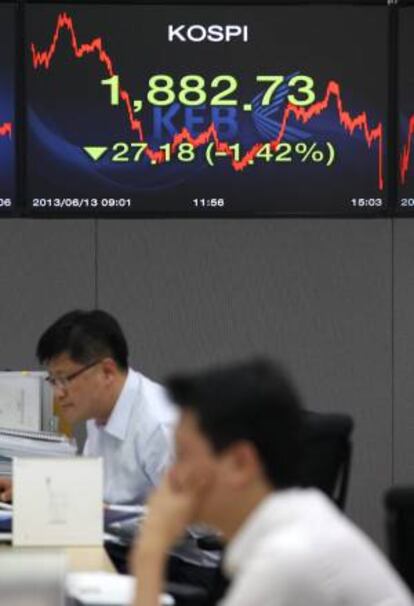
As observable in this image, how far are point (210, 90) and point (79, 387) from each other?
1.81 m

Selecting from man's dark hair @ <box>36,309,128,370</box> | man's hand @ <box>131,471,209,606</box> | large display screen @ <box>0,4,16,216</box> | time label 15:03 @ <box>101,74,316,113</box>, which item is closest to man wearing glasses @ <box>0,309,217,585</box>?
man's dark hair @ <box>36,309,128,370</box>

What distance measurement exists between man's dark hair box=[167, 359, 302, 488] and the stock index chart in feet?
11.7

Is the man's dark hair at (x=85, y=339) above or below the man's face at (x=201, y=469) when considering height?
above

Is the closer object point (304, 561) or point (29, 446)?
point (304, 561)

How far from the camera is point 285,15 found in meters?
5.28

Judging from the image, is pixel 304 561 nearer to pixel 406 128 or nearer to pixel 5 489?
pixel 5 489

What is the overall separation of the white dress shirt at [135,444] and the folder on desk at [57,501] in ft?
1.82

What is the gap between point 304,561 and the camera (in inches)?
66.0

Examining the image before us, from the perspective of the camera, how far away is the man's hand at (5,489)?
3.74m

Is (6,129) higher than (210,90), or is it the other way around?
(210,90)

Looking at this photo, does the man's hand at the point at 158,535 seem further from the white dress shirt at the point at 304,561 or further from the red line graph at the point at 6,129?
the red line graph at the point at 6,129

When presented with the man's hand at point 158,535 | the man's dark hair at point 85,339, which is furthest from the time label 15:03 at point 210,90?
the man's hand at point 158,535

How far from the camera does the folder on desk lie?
10.6 ft

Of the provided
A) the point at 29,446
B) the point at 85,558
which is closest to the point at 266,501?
the point at 85,558
